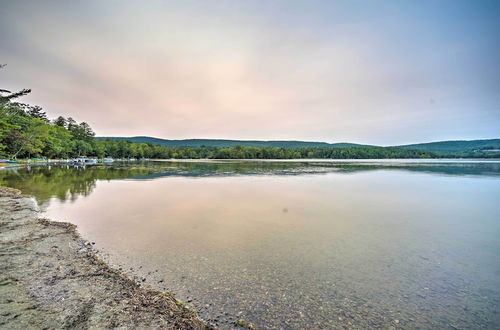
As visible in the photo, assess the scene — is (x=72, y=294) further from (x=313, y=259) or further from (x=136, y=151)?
(x=136, y=151)

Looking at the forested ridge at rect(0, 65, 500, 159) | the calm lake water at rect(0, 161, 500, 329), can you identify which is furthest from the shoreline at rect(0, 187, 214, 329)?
the forested ridge at rect(0, 65, 500, 159)

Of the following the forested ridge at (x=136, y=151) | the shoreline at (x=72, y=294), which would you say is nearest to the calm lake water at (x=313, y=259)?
the shoreline at (x=72, y=294)

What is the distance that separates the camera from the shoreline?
13.3ft

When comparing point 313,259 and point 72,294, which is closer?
point 72,294

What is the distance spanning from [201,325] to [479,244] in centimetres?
1011

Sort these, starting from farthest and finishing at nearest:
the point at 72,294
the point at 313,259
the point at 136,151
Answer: the point at 136,151, the point at 313,259, the point at 72,294

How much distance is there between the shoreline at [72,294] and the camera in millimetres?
4055

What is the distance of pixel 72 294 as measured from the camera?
486 centimetres

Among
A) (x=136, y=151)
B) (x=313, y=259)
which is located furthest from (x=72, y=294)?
(x=136, y=151)

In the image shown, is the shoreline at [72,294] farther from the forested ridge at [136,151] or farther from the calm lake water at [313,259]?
the forested ridge at [136,151]

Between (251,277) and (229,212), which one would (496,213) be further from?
(251,277)

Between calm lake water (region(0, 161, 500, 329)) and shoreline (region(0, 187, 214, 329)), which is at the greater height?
shoreline (region(0, 187, 214, 329))

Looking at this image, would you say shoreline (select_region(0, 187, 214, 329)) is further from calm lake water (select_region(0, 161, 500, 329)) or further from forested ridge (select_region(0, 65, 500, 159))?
forested ridge (select_region(0, 65, 500, 159))

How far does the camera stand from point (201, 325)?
418 cm
